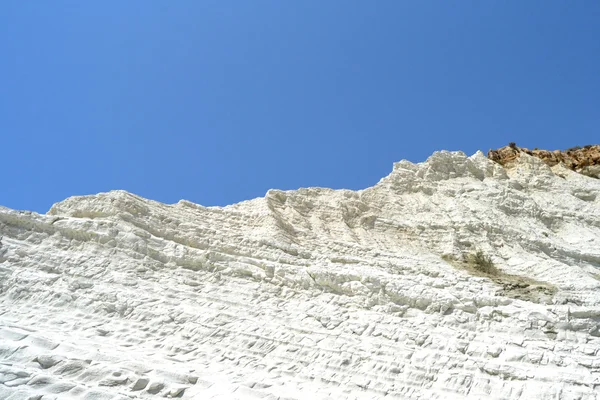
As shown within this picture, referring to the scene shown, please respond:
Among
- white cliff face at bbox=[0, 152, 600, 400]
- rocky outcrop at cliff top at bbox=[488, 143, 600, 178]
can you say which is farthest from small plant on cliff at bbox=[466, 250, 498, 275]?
rocky outcrop at cliff top at bbox=[488, 143, 600, 178]

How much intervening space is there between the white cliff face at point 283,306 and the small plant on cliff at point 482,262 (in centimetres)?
42

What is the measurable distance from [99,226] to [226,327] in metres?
5.15

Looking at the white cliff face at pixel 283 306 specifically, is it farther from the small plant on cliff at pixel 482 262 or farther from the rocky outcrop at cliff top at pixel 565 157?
the rocky outcrop at cliff top at pixel 565 157

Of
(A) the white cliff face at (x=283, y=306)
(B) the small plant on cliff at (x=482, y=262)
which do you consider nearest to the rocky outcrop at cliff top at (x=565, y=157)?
(A) the white cliff face at (x=283, y=306)

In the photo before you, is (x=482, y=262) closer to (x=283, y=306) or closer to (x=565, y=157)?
(x=283, y=306)

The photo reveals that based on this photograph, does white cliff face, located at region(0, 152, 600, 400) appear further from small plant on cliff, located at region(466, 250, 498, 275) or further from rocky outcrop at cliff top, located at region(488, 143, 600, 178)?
rocky outcrop at cliff top, located at region(488, 143, 600, 178)

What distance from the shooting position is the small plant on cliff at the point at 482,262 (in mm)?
15875

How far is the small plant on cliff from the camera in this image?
Result: 1588cm

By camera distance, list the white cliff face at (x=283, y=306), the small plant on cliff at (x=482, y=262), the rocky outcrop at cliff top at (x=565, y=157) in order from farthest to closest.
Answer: the rocky outcrop at cliff top at (x=565, y=157) < the small plant on cliff at (x=482, y=262) < the white cliff face at (x=283, y=306)

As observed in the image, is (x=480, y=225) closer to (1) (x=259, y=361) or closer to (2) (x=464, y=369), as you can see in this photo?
(2) (x=464, y=369)

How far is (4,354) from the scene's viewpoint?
31.3 feet

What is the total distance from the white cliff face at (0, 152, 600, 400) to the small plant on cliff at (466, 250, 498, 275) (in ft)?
1.38

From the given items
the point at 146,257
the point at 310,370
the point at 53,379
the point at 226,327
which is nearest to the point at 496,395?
the point at 310,370

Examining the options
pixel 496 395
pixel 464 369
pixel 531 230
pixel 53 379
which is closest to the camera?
pixel 53 379
